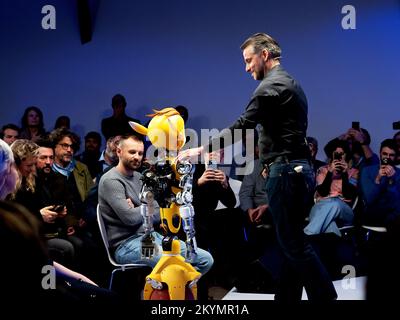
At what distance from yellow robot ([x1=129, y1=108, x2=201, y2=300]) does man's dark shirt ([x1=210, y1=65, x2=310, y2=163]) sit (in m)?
0.41

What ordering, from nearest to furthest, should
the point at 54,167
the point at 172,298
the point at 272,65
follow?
the point at 172,298 < the point at 272,65 < the point at 54,167

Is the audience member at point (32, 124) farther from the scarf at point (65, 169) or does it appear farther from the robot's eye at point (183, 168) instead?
the robot's eye at point (183, 168)

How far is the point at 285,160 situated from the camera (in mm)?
4098

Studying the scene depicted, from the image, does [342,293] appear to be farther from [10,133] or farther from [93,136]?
[10,133]

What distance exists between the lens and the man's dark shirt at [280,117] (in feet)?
13.4

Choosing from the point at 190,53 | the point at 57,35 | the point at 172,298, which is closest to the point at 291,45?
the point at 190,53

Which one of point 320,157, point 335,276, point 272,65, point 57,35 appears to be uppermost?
point 57,35

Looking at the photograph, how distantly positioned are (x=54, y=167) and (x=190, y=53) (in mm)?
2346

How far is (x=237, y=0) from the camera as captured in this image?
7359 millimetres

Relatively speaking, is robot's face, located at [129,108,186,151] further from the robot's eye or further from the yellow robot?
the robot's eye

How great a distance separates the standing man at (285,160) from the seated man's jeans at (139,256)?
1.46 feet

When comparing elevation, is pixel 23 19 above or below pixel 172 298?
above

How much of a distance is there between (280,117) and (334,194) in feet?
6.03

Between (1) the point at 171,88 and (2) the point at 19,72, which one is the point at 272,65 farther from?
(2) the point at 19,72
